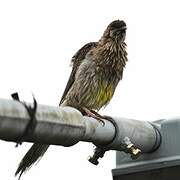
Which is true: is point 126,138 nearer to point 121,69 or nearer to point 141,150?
point 141,150

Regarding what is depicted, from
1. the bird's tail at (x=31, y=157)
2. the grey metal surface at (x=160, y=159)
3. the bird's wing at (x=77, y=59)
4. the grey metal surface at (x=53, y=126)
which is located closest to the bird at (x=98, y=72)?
the bird's wing at (x=77, y=59)

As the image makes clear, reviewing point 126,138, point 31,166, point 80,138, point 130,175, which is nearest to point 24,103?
point 80,138

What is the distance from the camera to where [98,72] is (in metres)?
7.79

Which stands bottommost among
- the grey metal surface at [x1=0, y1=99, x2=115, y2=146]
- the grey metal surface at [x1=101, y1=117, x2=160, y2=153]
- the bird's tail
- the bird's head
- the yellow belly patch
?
the bird's tail

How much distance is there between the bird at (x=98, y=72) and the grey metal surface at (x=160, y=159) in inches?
153

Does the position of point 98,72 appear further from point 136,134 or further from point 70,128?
point 70,128

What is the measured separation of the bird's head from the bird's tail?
275cm

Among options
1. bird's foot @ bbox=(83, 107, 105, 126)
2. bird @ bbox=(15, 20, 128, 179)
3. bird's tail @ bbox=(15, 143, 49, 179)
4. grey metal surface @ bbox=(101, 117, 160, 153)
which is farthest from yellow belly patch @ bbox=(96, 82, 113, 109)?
grey metal surface @ bbox=(101, 117, 160, 153)

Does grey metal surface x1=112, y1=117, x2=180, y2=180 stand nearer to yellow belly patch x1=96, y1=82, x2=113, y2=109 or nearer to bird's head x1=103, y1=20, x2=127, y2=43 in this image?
yellow belly patch x1=96, y1=82, x2=113, y2=109

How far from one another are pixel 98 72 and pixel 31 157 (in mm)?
2876

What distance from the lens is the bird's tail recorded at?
451 cm

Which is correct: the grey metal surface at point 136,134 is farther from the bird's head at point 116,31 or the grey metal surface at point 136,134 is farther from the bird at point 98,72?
the bird's head at point 116,31

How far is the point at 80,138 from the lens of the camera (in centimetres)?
278

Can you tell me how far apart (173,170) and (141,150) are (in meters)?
0.24
